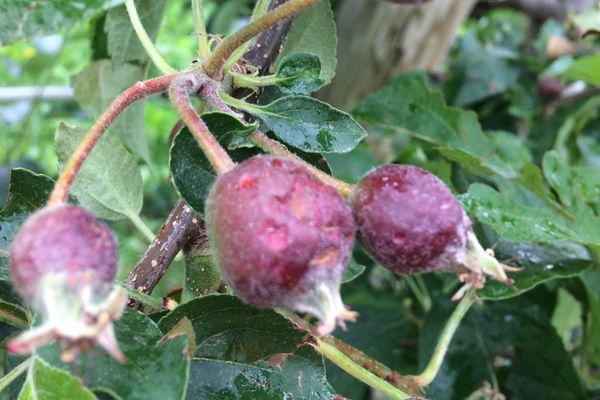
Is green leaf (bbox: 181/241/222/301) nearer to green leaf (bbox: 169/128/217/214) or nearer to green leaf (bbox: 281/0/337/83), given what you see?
green leaf (bbox: 169/128/217/214)

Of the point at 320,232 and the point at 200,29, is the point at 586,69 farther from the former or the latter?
the point at 320,232

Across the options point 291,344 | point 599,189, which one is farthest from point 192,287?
point 599,189

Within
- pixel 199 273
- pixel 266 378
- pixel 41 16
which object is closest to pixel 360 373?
pixel 266 378

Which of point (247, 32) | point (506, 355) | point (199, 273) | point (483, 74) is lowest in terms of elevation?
point (506, 355)

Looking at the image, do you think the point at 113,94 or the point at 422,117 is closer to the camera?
→ the point at 113,94

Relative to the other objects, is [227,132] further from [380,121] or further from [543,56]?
[543,56]

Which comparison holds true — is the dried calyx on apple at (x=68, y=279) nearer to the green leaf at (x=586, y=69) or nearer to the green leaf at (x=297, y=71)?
the green leaf at (x=297, y=71)
